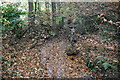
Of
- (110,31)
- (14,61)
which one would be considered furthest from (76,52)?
(14,61)

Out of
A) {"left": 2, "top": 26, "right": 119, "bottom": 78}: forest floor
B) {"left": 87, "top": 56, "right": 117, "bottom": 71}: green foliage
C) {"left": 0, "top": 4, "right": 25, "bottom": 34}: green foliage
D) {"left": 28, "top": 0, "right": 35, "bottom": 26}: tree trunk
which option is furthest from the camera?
{"left": 28, "top": 0, "right": 35, "bottom": 26}: tree trunk

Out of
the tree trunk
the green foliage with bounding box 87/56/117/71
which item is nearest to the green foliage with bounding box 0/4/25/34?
the tree trunk

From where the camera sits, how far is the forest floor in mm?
4477

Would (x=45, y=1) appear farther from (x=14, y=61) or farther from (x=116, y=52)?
(x=116, y=52)

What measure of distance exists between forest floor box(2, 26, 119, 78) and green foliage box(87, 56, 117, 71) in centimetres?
16

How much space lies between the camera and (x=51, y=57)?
554 cm

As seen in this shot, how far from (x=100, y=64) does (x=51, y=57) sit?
223 centimetres

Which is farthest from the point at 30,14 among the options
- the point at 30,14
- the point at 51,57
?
the point at 51,57

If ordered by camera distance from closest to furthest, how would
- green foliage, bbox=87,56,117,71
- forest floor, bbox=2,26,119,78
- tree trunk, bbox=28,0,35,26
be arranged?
green foliage, bbox=87,56,117,71 < forest floor, bbox=2,26,119,78 < tree trunk, bbox=28,0,35,26

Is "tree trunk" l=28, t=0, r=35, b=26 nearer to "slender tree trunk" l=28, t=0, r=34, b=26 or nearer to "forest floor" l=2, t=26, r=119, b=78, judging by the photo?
"slender tree trunk" l=28, t=0, r=34, b=26

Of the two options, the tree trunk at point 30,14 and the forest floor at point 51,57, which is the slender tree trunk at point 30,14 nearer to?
the tree trunk at point 30,14

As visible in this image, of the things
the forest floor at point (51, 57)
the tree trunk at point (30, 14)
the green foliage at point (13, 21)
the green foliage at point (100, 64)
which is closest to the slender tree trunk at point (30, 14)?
the tree trunk at point (30, 14)

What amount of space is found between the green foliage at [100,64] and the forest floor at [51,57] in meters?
0.16

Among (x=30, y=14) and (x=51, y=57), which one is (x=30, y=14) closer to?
(x=30, y=14)
